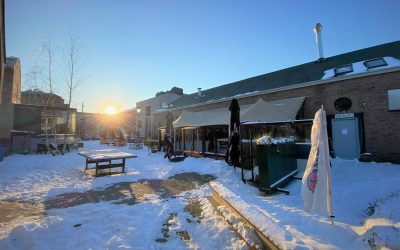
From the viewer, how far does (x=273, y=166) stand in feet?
22.5

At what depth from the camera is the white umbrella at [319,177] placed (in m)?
3.93

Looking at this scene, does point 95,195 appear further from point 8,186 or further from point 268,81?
point 268,81

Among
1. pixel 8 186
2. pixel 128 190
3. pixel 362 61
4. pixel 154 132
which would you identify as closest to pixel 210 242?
pixel 128 190

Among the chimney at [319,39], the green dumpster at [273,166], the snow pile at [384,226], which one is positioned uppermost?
the chimney at [319,39]

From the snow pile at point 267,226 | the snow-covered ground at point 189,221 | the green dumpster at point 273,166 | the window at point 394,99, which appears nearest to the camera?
the snow pile at point 267,226

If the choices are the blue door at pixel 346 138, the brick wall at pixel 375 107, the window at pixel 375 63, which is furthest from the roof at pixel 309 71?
the blue door at pixel 346 138

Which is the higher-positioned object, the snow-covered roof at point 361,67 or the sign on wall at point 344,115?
the snow-covered roof at point 361,67

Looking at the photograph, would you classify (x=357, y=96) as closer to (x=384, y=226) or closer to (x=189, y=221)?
(x=384, y=226)

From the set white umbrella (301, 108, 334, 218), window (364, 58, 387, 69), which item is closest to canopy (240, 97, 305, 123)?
window (364, 58, 387, 69)

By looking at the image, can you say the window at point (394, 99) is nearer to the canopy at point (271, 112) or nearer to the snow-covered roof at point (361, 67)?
the snow-covered roof at point (361, 67)

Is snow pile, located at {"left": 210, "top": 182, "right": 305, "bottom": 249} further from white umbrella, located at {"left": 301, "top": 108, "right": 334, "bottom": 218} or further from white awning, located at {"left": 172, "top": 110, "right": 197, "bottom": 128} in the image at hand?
white awning, located at {"left": 172, "top": 110, "right": 197, "bottom": 128}

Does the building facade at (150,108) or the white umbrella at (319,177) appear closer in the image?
the white umbrella at (319,177)

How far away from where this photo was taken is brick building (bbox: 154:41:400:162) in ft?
36.1

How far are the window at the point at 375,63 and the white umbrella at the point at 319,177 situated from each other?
10.4 m
